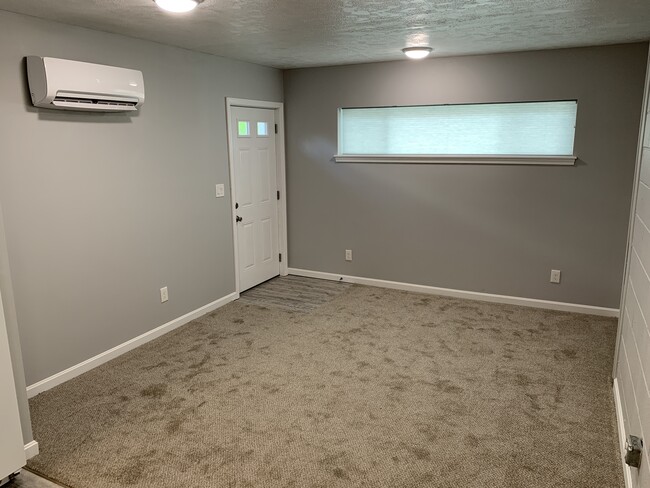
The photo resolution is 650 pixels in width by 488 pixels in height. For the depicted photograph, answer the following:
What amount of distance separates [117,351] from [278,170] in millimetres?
2711

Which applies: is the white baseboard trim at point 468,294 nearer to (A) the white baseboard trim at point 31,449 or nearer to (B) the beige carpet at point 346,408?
(B) the beige carpet at point 346,408

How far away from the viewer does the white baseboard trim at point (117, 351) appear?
10.5ft

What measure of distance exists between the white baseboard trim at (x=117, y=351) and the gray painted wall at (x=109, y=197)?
0.15 feet

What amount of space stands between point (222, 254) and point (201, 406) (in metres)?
2.00

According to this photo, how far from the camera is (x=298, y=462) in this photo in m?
2.49

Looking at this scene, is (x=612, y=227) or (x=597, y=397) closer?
(x=597, y=397)

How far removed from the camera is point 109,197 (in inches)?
139

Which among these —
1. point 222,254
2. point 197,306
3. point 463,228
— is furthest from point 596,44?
point 197,306

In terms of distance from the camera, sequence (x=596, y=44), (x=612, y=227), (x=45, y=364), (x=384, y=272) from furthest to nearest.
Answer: (x=384, y=272), (x=612, y=227), (x=596, y=44), (x=45, y=364)

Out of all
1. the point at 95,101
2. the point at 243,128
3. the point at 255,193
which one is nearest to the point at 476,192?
the point at 255,193

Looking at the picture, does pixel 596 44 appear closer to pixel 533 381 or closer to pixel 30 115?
pixel 533 381

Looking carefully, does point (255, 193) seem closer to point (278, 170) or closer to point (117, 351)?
point (278, 170)

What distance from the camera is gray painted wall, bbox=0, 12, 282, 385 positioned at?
A: 2.99 metres

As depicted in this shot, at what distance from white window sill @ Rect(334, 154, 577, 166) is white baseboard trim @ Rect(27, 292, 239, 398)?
1.95 meters
